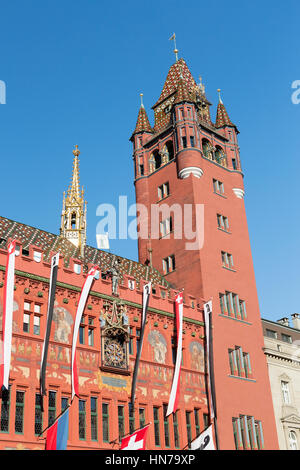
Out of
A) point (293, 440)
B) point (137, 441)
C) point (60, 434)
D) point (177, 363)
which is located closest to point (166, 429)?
point (177, 363)

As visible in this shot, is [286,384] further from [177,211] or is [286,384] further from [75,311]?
[75,311]

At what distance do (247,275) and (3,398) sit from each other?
2356 centimetres

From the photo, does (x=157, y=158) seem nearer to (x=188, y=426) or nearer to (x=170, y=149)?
(x=170, y=149)

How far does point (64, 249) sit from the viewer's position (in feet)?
128

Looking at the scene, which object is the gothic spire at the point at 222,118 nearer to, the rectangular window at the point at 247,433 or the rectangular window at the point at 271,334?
the rectangular window at the point at 271,334

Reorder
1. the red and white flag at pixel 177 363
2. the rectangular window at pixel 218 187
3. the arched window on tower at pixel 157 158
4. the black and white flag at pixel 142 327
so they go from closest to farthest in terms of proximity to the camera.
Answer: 1. the black and white flag at pixel 142 327
2. the red and white flag at pixel 177 363
3. the rectangular window at pixel 218 187
4. the arched window on tower at pixel 157 158

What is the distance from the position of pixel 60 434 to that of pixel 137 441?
3.91 metres

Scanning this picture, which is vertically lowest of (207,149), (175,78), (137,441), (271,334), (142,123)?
(137,441)

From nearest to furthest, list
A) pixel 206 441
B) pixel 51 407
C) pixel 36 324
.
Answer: pixel 51 407 < pixel 36 324 < pixel 206 441

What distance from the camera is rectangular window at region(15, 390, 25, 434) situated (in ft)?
88.2

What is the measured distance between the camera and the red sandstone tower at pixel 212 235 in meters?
38.3

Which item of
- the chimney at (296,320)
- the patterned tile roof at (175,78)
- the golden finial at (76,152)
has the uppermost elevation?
the patterned tile roof at (175,78)

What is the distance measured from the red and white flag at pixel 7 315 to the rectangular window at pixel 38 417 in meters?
2.57

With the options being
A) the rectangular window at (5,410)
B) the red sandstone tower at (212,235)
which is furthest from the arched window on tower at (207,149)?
the rectangular window at (5,410)
